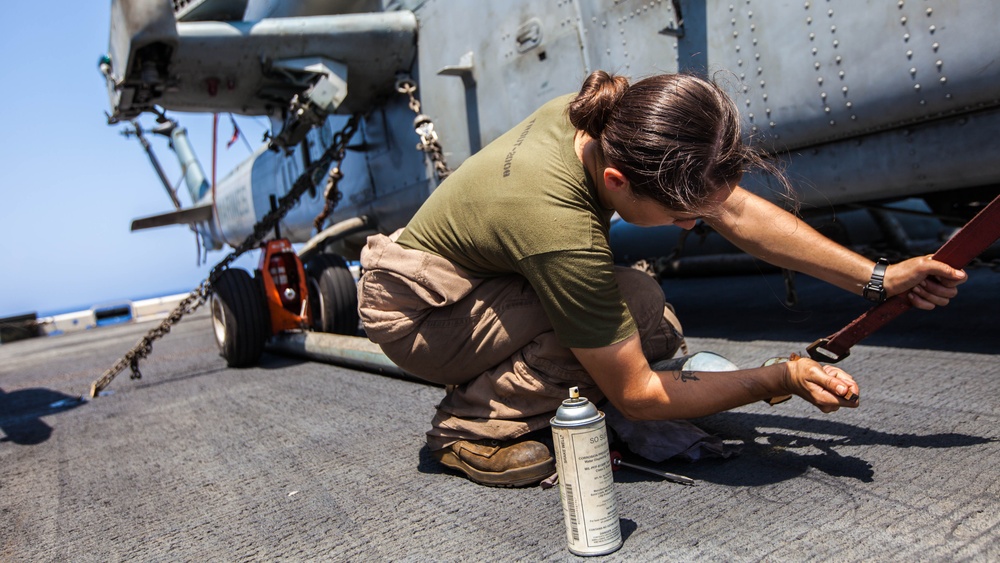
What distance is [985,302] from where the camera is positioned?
12.4 feet

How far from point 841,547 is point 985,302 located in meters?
2.93

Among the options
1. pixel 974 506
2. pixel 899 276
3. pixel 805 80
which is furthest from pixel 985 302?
pixel 974 506

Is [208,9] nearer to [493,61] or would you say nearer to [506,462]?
[493,61]

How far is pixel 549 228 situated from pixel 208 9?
6304mm

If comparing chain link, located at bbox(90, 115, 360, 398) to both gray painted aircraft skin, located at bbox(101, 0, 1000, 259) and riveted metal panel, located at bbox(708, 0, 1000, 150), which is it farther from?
riveted metal panel, located at bbox(708, 0, 1000, 150)

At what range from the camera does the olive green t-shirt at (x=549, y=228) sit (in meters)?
1.79

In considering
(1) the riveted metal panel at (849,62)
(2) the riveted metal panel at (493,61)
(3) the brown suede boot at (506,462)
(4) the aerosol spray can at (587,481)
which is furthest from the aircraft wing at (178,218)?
(4) the aerosol spray can at (587,481)

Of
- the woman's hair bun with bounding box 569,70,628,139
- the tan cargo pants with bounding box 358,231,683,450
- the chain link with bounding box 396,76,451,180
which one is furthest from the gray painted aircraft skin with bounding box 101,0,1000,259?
the tan cargo pants with bounding box 358,231,683,450

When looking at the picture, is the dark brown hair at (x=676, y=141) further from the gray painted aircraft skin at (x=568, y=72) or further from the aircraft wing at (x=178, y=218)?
the aircraft wing at (x=178, y=218)

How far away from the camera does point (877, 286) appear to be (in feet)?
6.49

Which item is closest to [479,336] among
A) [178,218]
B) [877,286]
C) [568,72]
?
[877,286]

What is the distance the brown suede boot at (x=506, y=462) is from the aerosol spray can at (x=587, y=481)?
0.47 meters

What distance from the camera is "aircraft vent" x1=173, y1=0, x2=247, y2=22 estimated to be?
6.73 metres

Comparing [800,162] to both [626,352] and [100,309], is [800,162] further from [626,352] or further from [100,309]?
[100,309]
